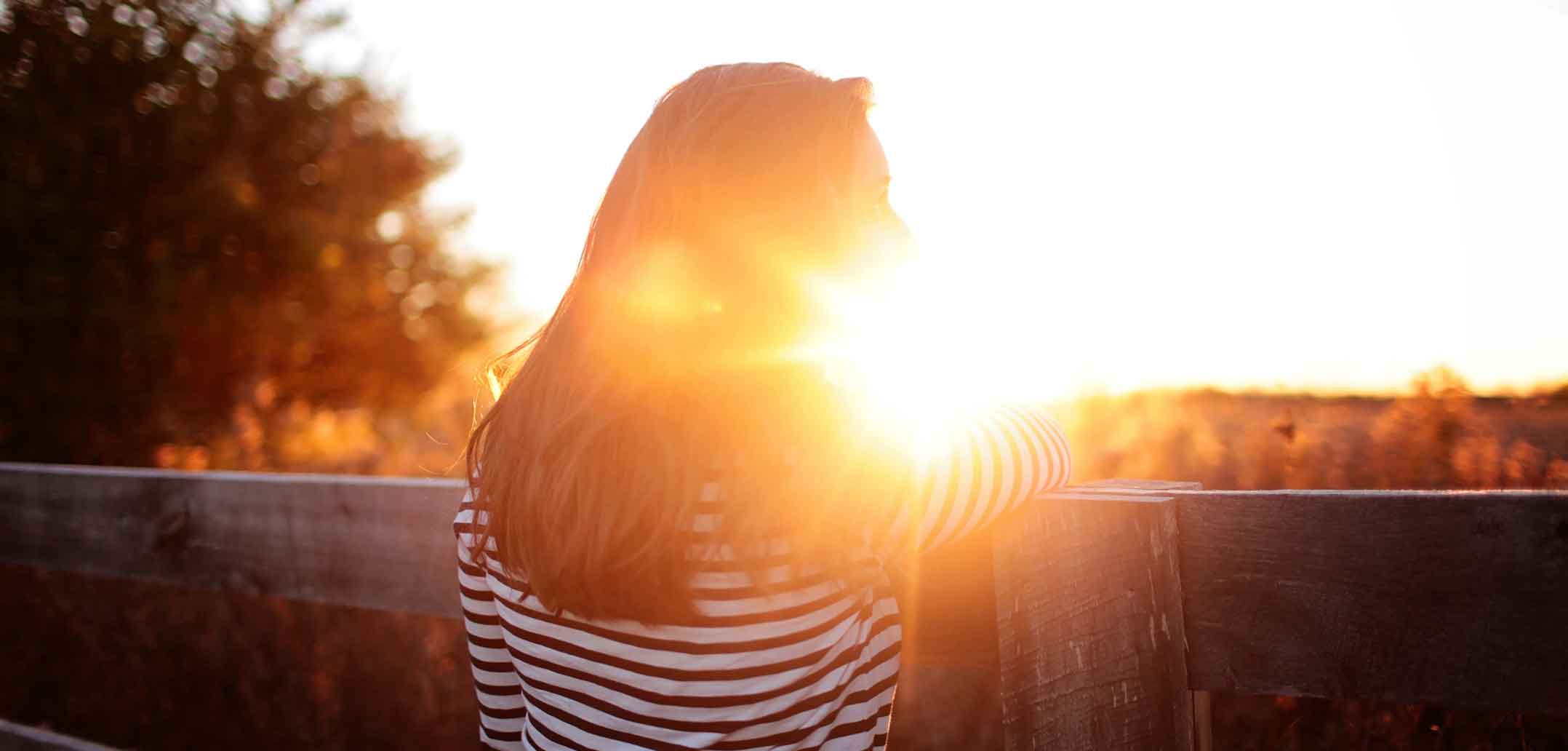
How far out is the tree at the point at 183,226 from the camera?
28.5 feet

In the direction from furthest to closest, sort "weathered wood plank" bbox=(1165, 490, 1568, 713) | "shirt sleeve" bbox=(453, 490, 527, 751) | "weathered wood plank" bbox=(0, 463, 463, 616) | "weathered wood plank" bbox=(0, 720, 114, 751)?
"weathered wood plank" bbox=(0, 720, 114, 751) → "weathered wood plank" bbox=(0, 463, 463, 616) → "shirt sleeve" bbox=(453, 490, 527, 751) → "weathered wood plank" bbox=(1165, 490, 1568, 713)

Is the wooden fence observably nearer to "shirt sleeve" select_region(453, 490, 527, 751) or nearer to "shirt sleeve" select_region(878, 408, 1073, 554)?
Answer: "shirt sleeve" select_region(878, 408, 1073, 554)

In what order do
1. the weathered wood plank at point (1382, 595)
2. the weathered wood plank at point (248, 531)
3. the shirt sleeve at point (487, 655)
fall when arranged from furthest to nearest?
the weathered wood plank at point (248, 531) → the shirt sleeve at point (487, 655) → the weathered wood plank at point (1382, 595)

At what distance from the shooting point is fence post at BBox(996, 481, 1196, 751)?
1264mm

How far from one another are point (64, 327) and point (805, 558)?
34.2 ft

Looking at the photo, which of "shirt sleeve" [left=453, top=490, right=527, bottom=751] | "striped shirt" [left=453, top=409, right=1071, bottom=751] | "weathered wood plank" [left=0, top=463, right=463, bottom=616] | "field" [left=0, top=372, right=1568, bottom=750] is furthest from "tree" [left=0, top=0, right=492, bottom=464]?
"striped shirt" [left=453, top=409, right=1071, bottom=751]

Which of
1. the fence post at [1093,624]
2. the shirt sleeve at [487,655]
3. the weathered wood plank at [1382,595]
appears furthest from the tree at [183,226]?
the weathered wood plank at [1382,595]

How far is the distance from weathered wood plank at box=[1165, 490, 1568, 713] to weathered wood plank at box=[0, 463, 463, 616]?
1.49m

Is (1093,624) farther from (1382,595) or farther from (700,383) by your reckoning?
(700,383)

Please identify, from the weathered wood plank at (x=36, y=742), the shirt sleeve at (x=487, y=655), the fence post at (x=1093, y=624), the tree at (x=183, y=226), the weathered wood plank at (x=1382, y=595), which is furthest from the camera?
the tree at (x=183, y=226)

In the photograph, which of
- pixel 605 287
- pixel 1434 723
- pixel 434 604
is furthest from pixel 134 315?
pixel 1434 723

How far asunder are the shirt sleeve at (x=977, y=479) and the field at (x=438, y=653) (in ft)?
3.75

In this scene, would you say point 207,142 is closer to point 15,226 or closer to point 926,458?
point 15,226

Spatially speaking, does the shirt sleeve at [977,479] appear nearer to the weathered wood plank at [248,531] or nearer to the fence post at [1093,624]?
the fence post at [1093,624]
